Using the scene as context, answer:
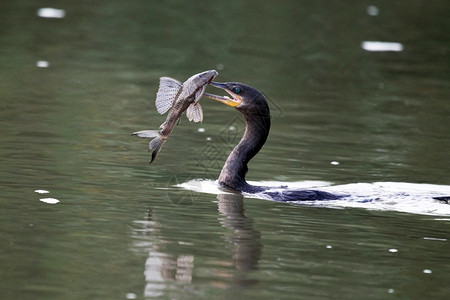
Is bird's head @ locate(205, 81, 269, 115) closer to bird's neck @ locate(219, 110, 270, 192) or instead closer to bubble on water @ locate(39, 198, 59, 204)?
bird's neck @ locate(219, 110, 270, 192)

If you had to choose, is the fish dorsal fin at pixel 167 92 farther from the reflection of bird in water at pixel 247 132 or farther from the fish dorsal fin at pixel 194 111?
the reflection of bird in water at pixel 247 132

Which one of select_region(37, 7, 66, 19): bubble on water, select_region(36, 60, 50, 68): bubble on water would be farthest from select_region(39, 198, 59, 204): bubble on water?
select_region(37, 7, 66, 19): bubble on water

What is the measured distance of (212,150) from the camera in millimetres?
11922

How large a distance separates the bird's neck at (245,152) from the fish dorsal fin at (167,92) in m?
1.14

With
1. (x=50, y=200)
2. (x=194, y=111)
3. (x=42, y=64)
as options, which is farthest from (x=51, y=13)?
(x=50, y=200)

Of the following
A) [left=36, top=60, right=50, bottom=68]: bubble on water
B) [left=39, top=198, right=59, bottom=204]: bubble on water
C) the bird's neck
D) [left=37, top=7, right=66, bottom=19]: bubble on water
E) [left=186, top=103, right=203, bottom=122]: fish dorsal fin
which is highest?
[left=37, top=7, right=66, bottom=19]: bubble on water

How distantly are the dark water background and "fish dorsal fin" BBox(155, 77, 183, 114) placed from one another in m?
0.80

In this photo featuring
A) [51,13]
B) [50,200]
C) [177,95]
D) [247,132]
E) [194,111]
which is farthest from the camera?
[51,13]

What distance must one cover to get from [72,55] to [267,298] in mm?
11575

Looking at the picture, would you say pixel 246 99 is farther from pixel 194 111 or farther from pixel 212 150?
pixel 212 150

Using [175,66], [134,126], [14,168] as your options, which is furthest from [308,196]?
[175,66]

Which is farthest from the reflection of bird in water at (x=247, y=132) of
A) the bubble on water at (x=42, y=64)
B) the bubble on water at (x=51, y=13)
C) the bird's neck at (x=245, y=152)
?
the bubble on water at (x=51, y=13)

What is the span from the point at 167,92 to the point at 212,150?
7.58 ft

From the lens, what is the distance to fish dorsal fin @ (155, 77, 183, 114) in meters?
9.70
